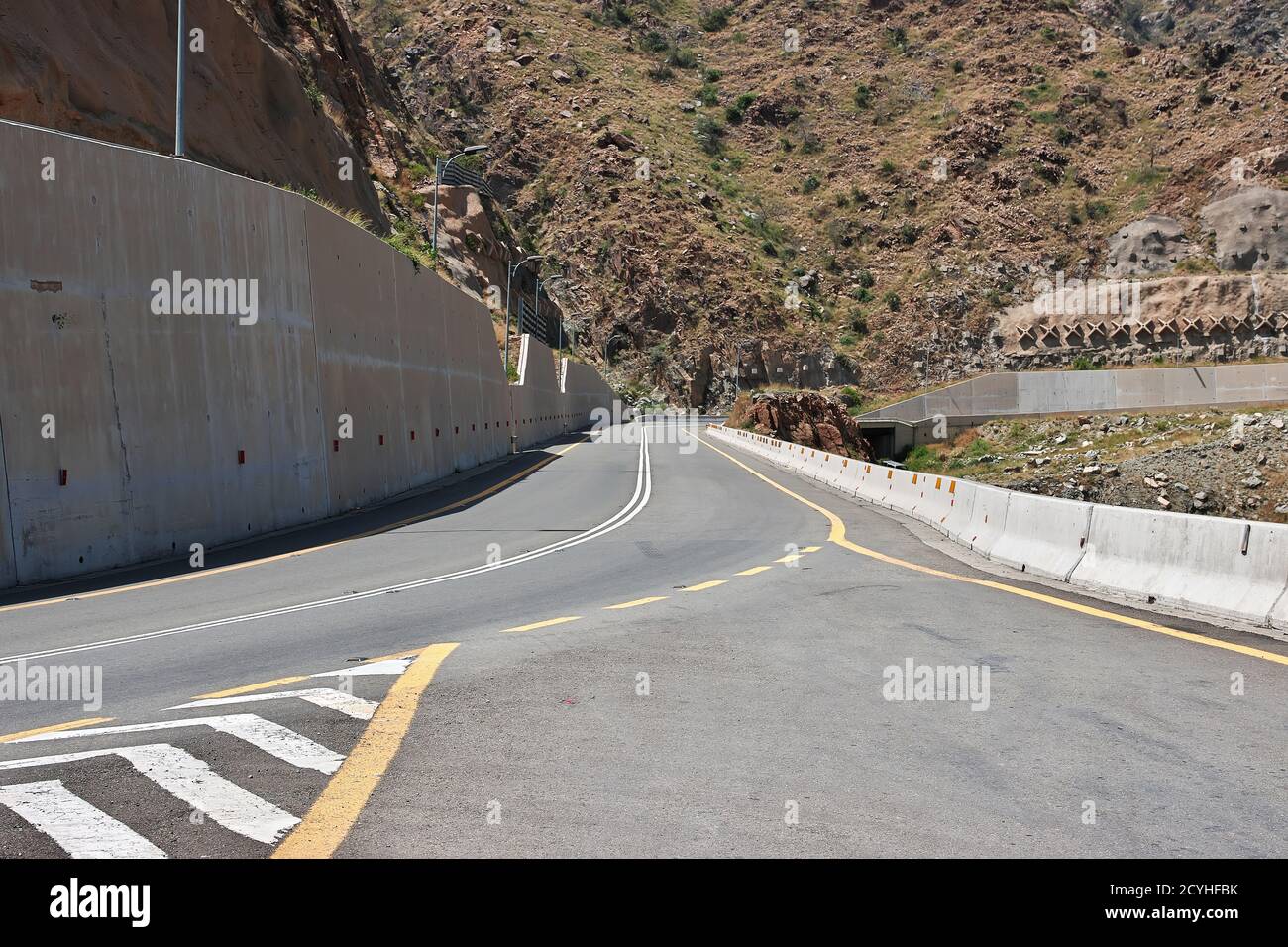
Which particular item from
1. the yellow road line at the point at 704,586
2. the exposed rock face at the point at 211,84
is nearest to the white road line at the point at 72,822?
the yellow road line at the point at 704,586

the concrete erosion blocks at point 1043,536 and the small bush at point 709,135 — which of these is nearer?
the concrete erosion blocks at point 1043,536

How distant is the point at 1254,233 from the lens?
87250 mm

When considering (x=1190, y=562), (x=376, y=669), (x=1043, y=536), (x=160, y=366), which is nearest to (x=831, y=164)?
(x=160, y=366)

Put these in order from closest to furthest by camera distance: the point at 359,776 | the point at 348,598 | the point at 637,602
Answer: the point at 359,776 < the point at 637,602 < the point at 348,598

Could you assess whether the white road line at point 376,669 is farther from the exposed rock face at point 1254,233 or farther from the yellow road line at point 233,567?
the exposed rock face at point 1254,233

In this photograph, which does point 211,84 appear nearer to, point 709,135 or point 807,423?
point 807,423

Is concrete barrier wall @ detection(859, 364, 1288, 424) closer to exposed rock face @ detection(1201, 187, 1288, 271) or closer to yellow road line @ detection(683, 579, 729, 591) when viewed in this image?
exposed rock face @ detection(1201, 187, 1288, 271)

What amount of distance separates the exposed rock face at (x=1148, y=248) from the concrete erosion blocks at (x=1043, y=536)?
88220 millimetres

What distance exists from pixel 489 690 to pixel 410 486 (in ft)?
63.2

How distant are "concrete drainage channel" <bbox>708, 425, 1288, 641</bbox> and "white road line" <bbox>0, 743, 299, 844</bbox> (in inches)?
307

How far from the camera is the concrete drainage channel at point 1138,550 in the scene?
8.93 meters

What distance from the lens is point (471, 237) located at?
7181 cm

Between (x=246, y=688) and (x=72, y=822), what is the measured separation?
2.64 m
